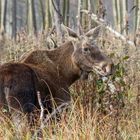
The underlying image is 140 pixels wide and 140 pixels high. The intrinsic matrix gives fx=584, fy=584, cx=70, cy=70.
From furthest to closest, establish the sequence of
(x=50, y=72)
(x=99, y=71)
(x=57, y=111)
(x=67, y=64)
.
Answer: (x=67, y=64) → (x=50, y=72) → (x=99, y=71) → (x=57, y=111)

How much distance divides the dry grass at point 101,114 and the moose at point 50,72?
0.24 meters

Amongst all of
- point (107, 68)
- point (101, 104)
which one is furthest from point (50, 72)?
point (101, 104)

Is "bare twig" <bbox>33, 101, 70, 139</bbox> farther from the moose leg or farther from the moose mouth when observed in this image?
the moose mouth

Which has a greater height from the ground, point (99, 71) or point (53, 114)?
point (99, 71)

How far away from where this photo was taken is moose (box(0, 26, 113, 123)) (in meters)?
6.66

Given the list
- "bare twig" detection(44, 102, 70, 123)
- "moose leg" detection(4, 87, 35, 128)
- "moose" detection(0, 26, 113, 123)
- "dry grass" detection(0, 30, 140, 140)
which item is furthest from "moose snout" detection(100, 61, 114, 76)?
"moose leg" detection(4, 87, 35, 128)

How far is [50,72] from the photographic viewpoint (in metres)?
7.72

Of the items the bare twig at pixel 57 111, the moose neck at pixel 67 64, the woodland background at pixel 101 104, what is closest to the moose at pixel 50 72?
the moose neck at pixel 67 64

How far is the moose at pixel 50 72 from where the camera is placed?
6.66 metres

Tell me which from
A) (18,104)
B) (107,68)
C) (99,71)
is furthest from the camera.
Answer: (99,71)

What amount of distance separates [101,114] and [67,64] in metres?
0.87

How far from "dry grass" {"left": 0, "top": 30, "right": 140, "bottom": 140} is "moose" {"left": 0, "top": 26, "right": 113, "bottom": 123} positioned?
0.24m

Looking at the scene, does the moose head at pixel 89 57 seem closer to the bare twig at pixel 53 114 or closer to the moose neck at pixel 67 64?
the moose neck at pixel 67 64

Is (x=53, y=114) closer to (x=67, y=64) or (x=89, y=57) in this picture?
(x=89, y=57)
